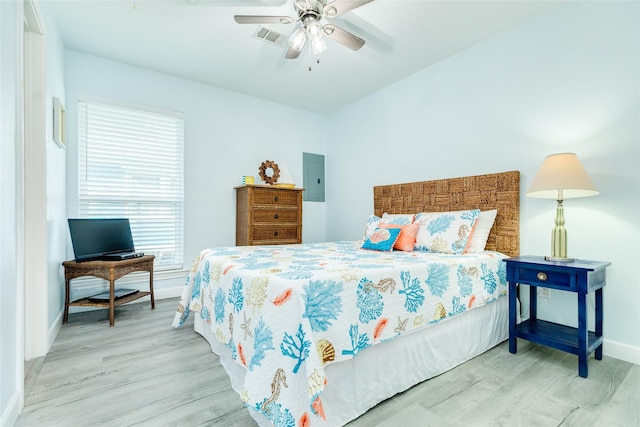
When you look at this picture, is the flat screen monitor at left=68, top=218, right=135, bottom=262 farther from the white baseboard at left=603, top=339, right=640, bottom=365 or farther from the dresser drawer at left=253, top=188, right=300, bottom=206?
the white baseboard at left=603, top=339, right=640, bottom=365

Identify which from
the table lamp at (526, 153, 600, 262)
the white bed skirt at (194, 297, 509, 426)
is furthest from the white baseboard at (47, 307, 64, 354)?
the table lamp at (526, 153, 600, 262)

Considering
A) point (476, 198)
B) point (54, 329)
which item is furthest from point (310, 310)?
point (54, 329)

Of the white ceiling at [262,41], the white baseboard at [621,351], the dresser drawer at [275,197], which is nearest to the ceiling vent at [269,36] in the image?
the white ceiling at [262,41]

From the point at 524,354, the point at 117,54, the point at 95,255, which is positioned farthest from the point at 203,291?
the point at 117,54

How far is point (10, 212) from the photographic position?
1.39 metres

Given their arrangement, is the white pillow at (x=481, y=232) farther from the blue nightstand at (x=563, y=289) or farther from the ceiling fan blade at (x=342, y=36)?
the ceiling fan blade at (x=342, y=36)

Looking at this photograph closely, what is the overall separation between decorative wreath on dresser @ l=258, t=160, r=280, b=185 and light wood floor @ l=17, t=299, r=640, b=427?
2.23 meters

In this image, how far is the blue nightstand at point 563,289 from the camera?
6.09 feet

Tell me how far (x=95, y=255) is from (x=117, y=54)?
6.57 feet

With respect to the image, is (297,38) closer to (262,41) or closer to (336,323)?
(262,41)

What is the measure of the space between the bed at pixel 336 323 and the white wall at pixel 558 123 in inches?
14.8

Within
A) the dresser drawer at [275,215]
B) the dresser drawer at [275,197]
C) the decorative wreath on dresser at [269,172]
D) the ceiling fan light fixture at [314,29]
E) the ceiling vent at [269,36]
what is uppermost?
the ceiling vent at [269,36]

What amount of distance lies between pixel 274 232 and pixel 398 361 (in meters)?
2.50

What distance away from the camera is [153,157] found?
3502mm
